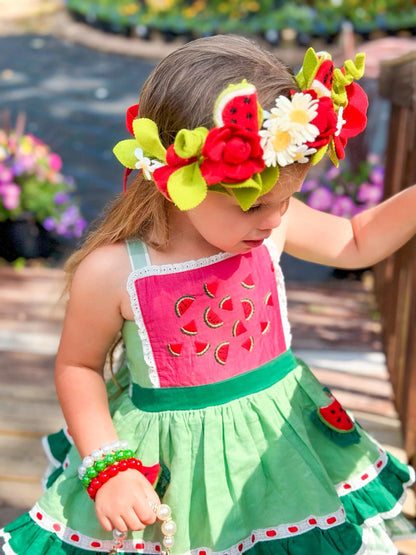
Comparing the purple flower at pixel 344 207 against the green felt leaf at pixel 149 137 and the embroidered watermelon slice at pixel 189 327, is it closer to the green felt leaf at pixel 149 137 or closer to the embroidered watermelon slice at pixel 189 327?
the embroidered watermelon slice at pixel 189 327

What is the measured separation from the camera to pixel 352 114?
5.11 ft

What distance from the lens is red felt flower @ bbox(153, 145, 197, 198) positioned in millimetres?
1371

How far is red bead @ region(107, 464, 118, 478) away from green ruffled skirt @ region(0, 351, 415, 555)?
0.11 m

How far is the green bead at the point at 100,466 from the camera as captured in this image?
158 cm

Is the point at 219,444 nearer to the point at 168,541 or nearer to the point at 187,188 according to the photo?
the point at 168,541

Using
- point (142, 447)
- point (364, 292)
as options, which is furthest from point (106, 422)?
point (364, 292)

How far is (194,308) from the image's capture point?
5.44ft

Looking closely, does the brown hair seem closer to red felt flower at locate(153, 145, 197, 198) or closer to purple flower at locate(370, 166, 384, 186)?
red felt flower at locate(153, 145, 197, 198)

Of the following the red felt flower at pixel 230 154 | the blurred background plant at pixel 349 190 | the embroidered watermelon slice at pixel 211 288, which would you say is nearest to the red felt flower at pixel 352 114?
the red felt flower at pixel 230 154

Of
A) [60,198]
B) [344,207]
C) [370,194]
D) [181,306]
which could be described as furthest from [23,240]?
[181,306]

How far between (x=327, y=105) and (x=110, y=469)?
33.5 inches

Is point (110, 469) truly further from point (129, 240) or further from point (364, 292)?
point (364, 292)

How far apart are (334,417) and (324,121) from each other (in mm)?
733

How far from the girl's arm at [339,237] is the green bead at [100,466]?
70cm
